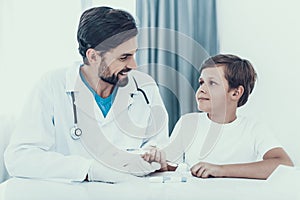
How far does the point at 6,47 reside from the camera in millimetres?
1726

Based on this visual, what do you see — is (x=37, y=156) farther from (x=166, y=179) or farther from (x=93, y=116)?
(x=166, y=179)

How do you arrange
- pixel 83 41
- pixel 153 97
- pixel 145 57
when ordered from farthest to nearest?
pixel 145 57 → pixel 153 97 → pixel 83 41

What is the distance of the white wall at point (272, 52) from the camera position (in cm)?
181

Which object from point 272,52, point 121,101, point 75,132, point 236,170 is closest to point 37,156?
point 75,132

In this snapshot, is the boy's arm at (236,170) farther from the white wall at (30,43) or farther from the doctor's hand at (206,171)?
the white wall at (30,43)

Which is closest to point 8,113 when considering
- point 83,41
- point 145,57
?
point 83,41

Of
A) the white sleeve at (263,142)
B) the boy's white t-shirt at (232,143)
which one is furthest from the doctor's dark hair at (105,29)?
the white sleeve at (263,142)

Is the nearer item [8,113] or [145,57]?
[8,113]

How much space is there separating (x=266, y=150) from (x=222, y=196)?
39 cm

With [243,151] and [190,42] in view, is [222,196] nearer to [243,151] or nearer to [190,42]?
[243,151]

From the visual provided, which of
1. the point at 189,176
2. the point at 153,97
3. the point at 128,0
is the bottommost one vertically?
the point at 189,176

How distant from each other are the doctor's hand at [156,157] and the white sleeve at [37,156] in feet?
0.55

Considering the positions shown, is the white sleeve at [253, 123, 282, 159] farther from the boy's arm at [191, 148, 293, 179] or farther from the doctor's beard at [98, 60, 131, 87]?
the doctor's beard at [98, 60, 131, 87]

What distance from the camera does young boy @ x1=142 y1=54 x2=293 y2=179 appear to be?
143 cm
